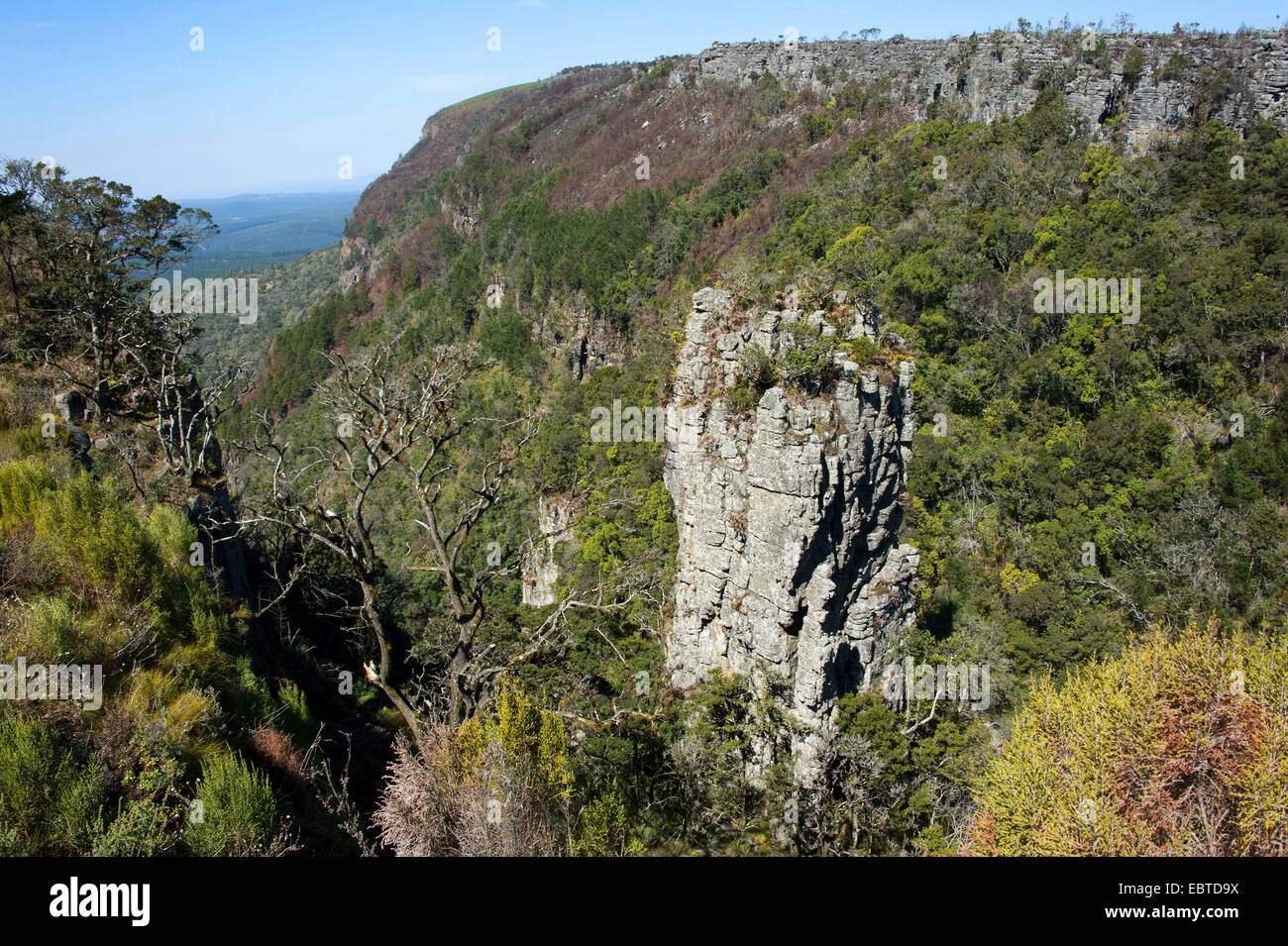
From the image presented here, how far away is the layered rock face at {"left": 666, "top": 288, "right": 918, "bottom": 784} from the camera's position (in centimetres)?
1633

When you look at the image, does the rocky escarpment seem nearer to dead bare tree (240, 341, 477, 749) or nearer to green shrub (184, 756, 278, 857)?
dead bare tree (240, 341, 477, 749)

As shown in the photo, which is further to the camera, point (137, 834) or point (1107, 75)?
point (1107, 75)

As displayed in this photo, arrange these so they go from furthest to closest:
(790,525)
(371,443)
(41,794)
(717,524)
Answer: (717,524) < (790,525) < (371,443) < (41,794)

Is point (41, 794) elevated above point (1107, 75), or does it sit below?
below

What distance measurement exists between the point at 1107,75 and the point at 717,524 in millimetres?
51506

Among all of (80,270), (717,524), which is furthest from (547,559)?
(80,270)

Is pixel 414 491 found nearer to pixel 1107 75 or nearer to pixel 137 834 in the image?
pixel 137 834

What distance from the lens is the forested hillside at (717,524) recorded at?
8.15 meters

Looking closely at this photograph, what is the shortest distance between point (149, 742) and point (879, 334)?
1905cm

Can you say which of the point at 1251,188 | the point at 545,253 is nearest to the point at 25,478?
the point at 1251,188

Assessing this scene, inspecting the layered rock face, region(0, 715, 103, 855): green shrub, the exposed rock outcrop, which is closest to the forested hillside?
region(0, 715, 103, 855): green shrub

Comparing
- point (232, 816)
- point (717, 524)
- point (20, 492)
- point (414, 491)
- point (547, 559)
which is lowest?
point (547, 559)

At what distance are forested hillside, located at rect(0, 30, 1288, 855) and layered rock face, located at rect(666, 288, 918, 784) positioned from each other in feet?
0.69

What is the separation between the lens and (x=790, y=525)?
16.3 metres
